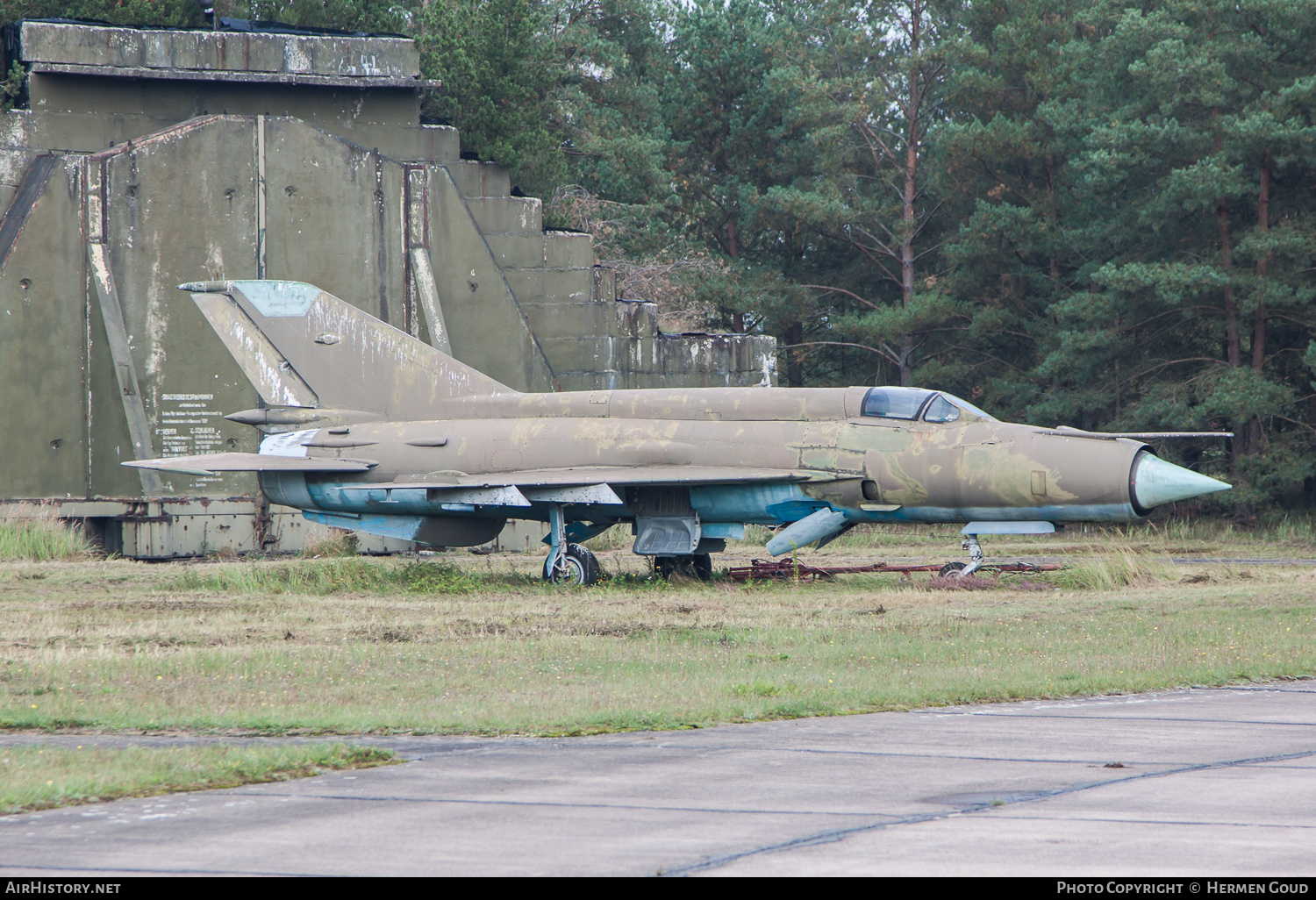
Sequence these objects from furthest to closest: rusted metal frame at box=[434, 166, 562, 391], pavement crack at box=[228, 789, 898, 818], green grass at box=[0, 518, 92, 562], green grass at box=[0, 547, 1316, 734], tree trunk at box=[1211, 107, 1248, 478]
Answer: tree trunk at box=[1211, 107, 1248, 478] < rusted metal frame at box=[434, 166, 562, 391] < green grass at box=[0, 518, 92, 562] < green grass at box=[0, 547, 1316, 734] < pavement crack at box=[228, 789, 898, 818]

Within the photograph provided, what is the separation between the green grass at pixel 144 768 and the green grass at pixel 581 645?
0.86 m

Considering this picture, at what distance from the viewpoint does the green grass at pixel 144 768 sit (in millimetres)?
6211

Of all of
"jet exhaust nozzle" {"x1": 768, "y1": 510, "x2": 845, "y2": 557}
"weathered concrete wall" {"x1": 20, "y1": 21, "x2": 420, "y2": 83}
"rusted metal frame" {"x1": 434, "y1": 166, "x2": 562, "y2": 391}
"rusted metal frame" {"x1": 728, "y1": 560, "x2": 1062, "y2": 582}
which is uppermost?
"weathered concrete wall" {"x1": 20, "y1": 21, "x2": 420, "y2": 83}

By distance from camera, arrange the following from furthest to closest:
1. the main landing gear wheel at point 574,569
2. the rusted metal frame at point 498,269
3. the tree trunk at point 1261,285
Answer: the tree trunk at point 1261,285 → the rusted metal frame at point 498,269 → the main landing gear wheel at point 574,569

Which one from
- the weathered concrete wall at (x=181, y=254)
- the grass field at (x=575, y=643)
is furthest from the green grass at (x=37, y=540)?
the grass field at (x=575, y=643)

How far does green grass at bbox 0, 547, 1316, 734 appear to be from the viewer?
8.83 metres

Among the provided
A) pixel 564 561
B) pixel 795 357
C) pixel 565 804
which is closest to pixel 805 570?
pixel 564 561

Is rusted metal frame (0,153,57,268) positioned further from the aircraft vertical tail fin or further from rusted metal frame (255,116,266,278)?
the aircraft vertical tail fin

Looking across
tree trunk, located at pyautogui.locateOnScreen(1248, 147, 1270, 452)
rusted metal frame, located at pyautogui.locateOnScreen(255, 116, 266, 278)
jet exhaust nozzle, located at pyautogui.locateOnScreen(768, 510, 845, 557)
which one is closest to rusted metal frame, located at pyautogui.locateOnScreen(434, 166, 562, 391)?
rusted metal frame, located at pyautogui.locateOnScreen(255, 116, 266, 278)

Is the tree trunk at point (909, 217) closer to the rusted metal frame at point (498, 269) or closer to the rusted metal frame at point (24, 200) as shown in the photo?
the rusted metal frame at point (498, 269)

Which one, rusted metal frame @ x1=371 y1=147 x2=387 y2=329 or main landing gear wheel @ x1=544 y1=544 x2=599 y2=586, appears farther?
rusted metal frame @ x1=371 y1=147 x2=387 y2=329

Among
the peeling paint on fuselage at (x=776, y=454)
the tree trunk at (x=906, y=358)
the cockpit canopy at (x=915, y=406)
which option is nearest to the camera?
the peeling paint on fuselage at (x=776, y=454)

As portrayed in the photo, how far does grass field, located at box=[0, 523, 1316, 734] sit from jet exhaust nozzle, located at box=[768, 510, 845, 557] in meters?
0.58

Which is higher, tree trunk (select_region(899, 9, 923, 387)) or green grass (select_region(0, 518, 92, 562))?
tree trunk (select_region(899, 9, 923, 387))
